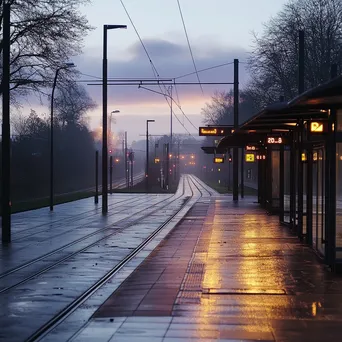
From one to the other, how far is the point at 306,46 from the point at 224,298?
144ft

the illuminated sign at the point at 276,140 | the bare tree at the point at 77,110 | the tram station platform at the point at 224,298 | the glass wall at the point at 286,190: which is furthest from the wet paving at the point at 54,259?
the bare tree at the point at 77,110

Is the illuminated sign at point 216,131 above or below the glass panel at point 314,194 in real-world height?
above

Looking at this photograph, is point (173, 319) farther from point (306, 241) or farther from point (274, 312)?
point (306, 241)

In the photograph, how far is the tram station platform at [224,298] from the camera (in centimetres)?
940

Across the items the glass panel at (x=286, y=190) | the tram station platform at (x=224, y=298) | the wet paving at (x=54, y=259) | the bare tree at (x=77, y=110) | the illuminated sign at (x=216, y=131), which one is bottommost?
the wet paving at (x=54, y=259)

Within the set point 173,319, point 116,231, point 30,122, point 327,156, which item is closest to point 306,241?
point 327,156

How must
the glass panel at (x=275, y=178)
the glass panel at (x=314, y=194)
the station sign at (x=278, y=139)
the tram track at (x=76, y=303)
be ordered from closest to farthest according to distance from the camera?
the tram track at (x=76, y=303) < the glass panel at (x=314, y=194) < the station sign at (x=278, y=139) < the glass panel at (x=275, y=178)

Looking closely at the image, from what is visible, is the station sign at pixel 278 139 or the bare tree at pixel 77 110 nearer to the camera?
the station sign at pixel 278 139

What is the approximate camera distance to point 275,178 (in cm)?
3130

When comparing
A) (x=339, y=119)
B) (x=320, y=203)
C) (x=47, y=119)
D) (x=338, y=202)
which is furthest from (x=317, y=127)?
(x=47, y=119)

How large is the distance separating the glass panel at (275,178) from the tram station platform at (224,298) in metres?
10.5

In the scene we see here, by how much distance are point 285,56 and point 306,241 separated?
3763 centimetres

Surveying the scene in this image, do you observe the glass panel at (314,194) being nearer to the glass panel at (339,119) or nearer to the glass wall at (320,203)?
the glass wall at (320,203)

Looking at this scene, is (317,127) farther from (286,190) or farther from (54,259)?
(286,190)
